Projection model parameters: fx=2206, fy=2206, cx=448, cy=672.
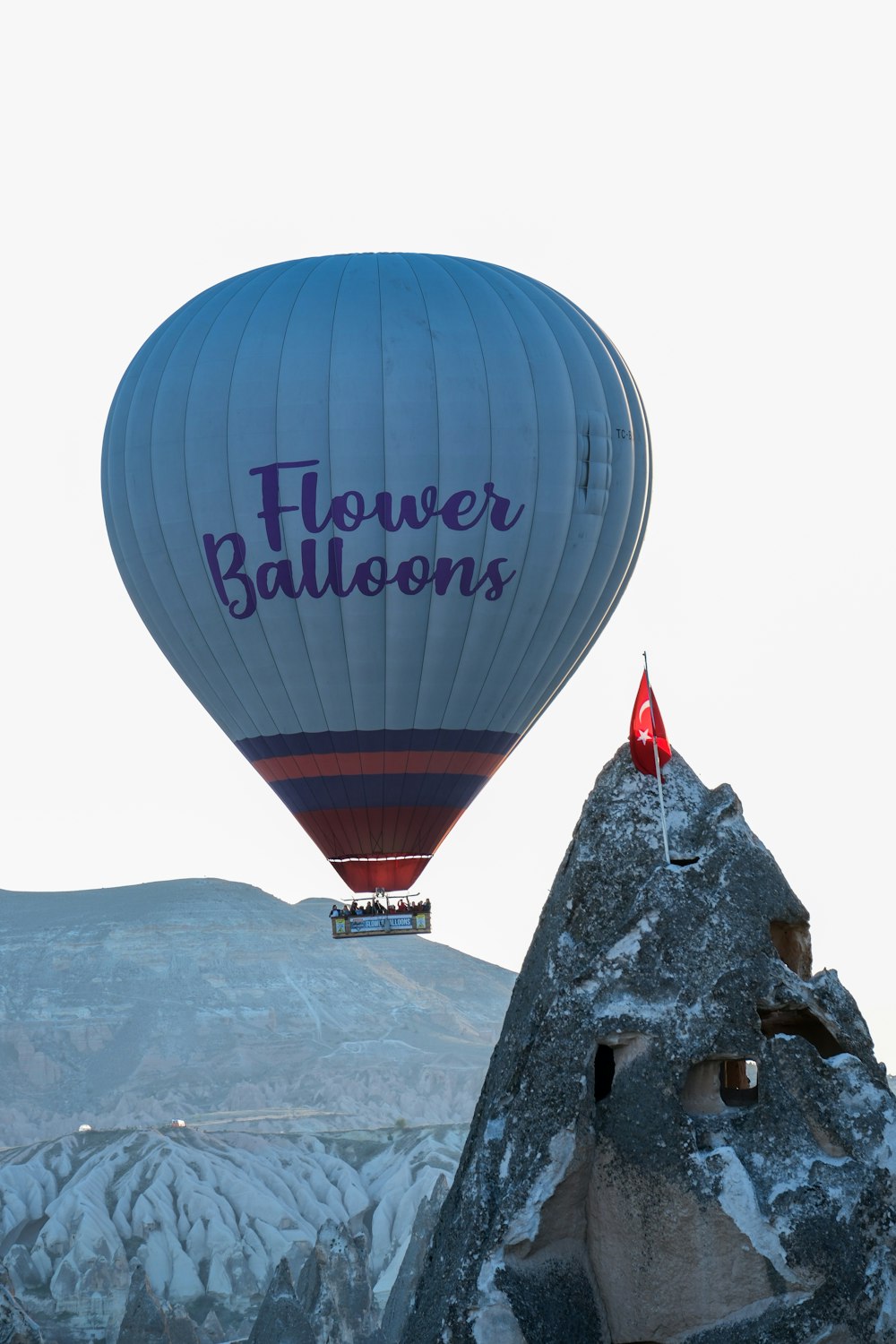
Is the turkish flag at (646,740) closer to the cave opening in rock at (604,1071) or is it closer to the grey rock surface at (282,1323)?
the cave opening in rock at (604,1071)

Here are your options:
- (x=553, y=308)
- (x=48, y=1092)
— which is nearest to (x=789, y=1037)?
(x=553, y=308)

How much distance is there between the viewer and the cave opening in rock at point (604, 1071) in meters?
21.3

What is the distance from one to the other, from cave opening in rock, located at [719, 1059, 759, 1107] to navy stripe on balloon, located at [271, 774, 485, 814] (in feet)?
75.6

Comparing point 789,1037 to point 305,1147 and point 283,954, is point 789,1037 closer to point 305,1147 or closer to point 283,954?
point 305,1147

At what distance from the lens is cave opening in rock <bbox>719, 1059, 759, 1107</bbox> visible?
2145 centimetres

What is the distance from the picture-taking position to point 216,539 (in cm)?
4428

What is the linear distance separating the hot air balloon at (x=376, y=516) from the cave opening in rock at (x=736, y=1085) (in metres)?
22.0

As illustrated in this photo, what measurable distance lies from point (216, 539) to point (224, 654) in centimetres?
261

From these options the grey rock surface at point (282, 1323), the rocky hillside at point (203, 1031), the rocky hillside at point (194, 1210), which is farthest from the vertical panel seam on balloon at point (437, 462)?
the rocky hillside at point (203, 1031)

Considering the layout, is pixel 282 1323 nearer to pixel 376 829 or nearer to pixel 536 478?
pixel 376 829

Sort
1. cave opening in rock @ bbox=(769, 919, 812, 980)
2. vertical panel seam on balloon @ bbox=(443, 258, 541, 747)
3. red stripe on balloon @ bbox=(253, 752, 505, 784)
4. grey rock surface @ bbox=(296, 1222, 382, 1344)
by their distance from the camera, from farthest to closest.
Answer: grey rock surface @ bbox=(296, 1222, 382, 1344) → red stripe on balloon @ bbox=(253, 752, 505, 784) → vertical panel seam on balloon @ bbox=(443, 258, 541, 747) → cave opening in rock @ bbox=(769, 919, 812, 980)

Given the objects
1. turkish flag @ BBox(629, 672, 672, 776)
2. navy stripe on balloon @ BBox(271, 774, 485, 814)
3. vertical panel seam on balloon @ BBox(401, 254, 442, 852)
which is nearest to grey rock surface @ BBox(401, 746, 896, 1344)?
turkish flag @ BBox(629, 672, 672, 776)

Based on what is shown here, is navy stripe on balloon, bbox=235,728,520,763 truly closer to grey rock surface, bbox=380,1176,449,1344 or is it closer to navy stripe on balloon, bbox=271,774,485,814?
navy stripe on balloon, bbox=271,774,485,814

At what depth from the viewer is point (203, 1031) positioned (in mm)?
181125
